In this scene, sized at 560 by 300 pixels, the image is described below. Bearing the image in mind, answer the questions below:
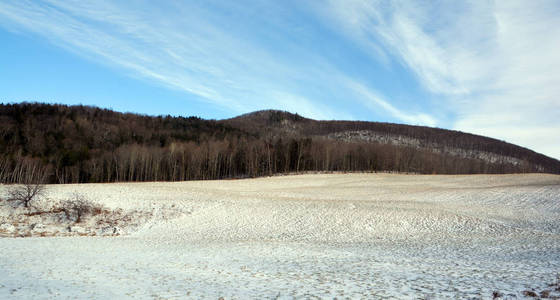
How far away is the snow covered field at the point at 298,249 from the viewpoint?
998 centimetres

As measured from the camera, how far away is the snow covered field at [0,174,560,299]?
32.7ft

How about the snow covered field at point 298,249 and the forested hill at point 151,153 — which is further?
the forested hill at point 151,153

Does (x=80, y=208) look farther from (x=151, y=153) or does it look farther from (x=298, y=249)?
(x=151, y=153)

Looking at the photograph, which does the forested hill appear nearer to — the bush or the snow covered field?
the bush

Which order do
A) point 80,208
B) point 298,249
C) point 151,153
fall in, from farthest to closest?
point 151,153 < point 80,208 < point 298,249

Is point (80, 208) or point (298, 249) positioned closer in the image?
point (298, 249)

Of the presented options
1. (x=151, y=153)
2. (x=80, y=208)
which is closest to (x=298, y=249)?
(x=80, y=208)

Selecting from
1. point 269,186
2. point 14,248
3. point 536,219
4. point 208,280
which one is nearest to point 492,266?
point 208,280

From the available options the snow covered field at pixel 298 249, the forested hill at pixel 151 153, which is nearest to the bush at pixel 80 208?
the snow covered field at pixel 298 249

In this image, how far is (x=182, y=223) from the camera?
1116 inches

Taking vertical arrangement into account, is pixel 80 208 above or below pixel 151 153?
below

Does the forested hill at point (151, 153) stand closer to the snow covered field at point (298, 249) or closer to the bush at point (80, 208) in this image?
the bush at point (80, 208)

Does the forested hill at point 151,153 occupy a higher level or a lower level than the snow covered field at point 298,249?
higher

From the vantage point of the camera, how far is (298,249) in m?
18.6
